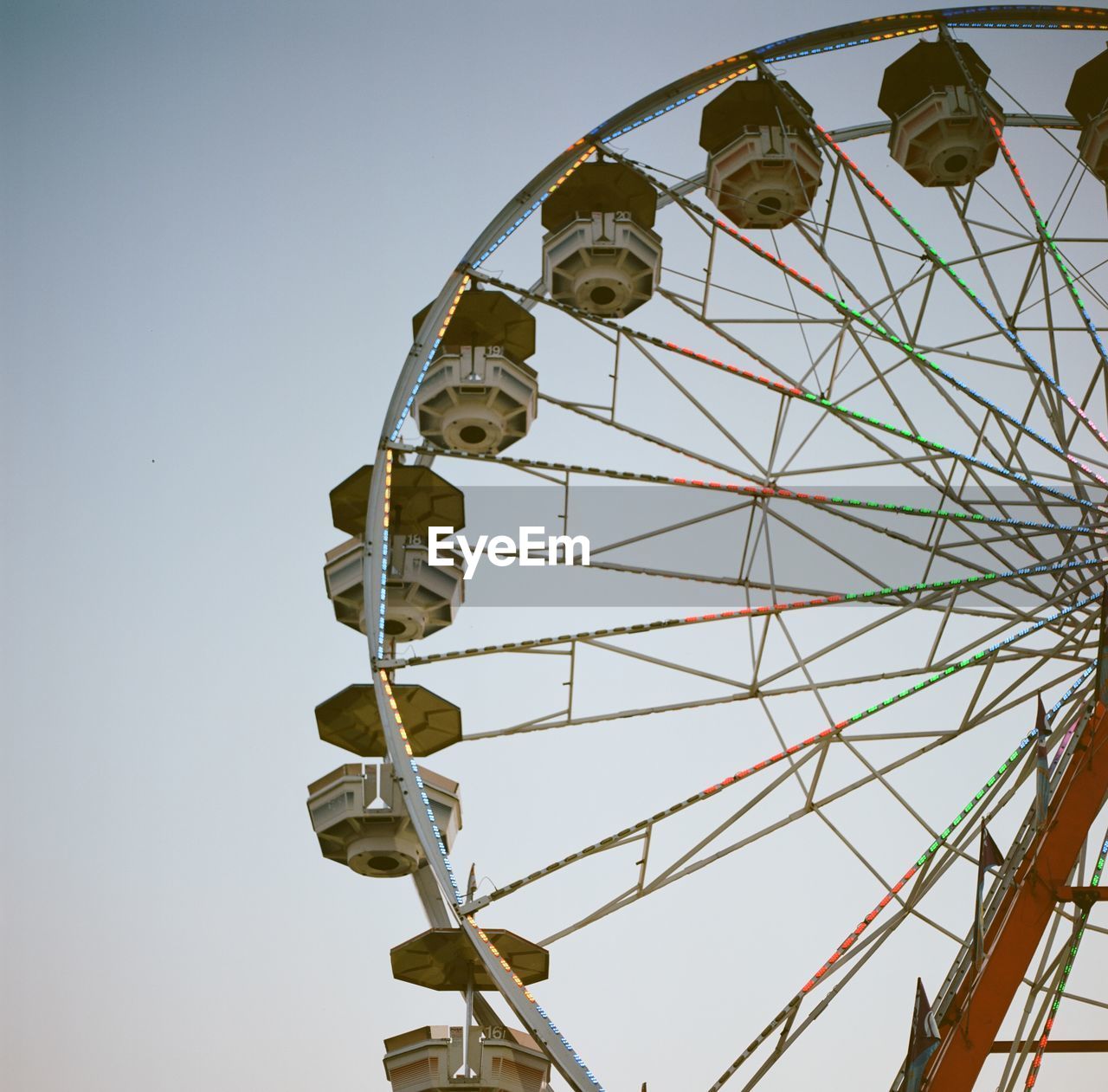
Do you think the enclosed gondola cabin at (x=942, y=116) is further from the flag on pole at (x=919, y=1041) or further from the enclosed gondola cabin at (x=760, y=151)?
the flag on pole at (x=919, y=1041)

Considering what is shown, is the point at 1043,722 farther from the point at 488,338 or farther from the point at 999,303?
the point at 488,338

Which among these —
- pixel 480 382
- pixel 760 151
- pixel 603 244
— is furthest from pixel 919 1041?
pixel 760 151

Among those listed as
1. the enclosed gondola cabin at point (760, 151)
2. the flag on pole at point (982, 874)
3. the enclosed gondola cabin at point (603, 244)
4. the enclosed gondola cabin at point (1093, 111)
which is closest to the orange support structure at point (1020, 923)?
the flag on pole at point (982, 874)

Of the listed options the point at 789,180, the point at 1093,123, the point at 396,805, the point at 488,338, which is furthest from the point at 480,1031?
the point at 1093,123

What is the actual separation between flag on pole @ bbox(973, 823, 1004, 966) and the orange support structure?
0.19 ft

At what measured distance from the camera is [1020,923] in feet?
38.2

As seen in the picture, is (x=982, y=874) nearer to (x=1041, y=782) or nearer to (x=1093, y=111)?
(x=1041, y=782)

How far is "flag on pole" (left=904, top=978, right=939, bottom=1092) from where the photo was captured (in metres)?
11.3

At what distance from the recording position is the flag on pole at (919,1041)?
37.0 feet

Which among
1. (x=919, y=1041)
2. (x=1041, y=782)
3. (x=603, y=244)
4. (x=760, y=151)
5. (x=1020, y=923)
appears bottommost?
(x=919, y=1041)

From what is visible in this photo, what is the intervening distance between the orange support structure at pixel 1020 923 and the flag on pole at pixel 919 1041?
0.27 ft

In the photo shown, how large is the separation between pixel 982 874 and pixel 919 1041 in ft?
4.05

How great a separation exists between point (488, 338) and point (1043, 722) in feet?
23.1

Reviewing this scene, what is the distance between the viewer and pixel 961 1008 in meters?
11.5
